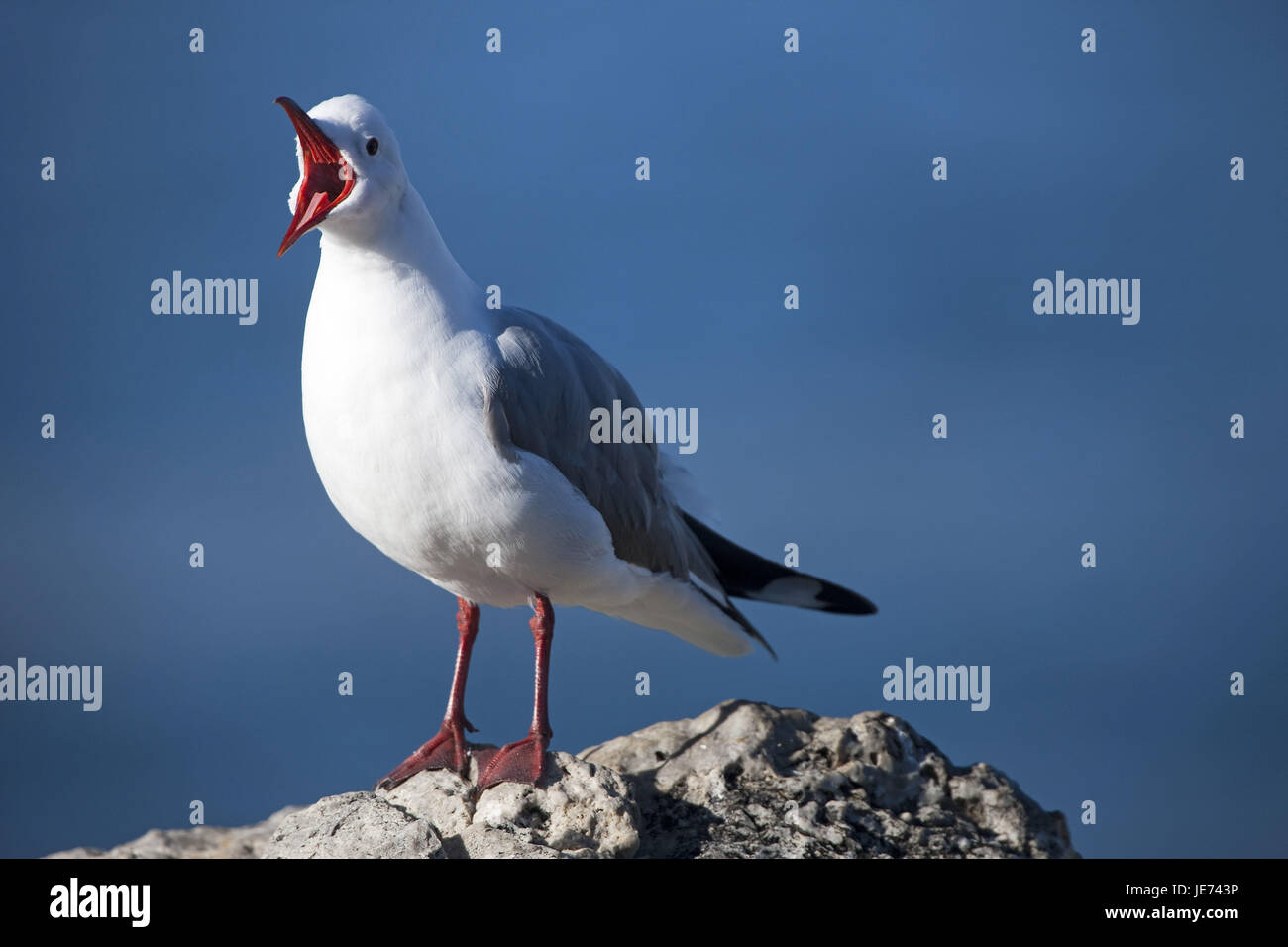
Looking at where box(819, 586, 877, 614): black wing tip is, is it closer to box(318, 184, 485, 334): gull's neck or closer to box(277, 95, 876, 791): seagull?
box(277, 95, 876, 791): seagull

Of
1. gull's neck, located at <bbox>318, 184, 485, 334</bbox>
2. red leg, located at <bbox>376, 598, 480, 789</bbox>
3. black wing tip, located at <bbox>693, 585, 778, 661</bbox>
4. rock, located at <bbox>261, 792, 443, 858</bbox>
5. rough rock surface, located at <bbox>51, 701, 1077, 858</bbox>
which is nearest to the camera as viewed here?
rock, located at <bbox>261, 792, 443, 858</bbox>

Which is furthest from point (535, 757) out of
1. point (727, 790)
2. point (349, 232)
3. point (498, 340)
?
point (349, 232)

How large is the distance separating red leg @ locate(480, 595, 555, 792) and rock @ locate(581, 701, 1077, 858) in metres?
0.50

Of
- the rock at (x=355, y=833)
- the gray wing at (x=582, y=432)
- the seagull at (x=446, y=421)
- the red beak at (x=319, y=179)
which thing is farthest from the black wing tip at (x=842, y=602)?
the red beak at (x=319, y=179)

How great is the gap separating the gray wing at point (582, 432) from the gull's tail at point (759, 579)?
27cm

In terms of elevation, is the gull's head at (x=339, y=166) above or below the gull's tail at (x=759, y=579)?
above

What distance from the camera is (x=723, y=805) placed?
586 centimetres

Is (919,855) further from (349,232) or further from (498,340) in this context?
(349,232)

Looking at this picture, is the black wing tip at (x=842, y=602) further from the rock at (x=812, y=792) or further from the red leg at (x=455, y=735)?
the red leg at (x=455, y=735)

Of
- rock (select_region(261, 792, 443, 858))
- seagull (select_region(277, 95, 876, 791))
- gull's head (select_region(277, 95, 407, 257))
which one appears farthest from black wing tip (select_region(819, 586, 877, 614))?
gull's head (select_region(277, 95, 407, 257))

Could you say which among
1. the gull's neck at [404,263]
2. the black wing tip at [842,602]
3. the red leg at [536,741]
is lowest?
the red leg at [536,741]

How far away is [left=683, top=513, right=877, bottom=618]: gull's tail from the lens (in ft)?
22.9

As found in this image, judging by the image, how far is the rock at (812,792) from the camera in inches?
224

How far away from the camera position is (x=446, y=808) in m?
5.70
